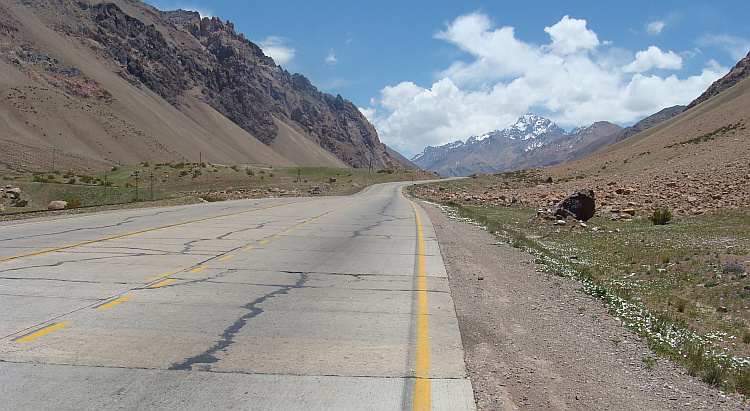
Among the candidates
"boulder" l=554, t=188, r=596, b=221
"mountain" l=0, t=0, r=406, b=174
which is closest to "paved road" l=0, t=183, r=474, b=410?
"boulder" l=554, t=188, r=596, b=221

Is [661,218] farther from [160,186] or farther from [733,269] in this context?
[160,186]

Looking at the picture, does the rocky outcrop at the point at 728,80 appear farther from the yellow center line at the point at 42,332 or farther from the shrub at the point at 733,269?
the yellow center line at the point at 42,332

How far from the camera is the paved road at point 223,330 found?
13.2 ft

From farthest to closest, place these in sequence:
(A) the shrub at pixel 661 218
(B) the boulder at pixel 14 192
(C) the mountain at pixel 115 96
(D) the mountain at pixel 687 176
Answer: (C) the mountain at pixel 115 96, (B) the boulder at pixel 14 192, (D) the mountain at pixel 687 176, (A) the shrub at pixel 661 218

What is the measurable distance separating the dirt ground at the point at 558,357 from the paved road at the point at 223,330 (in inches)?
13.1

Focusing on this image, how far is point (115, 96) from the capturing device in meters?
113

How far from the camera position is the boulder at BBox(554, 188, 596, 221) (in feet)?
65.0

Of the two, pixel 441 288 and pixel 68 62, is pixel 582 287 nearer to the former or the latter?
pixel 441 288

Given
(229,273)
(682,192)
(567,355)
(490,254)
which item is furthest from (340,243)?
(682,192)

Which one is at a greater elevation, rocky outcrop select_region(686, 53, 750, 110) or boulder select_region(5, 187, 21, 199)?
rocky outcrop select_region(686, 53, 750, 110)

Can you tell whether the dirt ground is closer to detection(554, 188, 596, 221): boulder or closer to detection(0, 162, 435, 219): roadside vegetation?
detection(554, 188, 596, 221): boulder

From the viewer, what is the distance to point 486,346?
17.4ft

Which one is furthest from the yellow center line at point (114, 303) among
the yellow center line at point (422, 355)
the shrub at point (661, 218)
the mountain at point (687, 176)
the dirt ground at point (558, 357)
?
the mountain at point (687, 176)

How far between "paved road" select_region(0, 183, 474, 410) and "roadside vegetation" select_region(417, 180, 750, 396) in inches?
96.4
